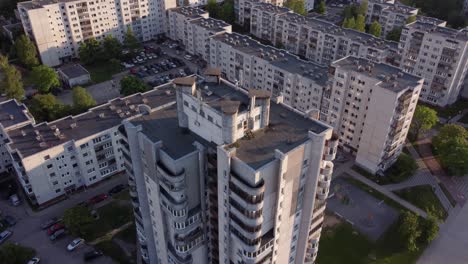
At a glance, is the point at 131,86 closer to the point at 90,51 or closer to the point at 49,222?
the point at 90,51

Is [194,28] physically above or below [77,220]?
above

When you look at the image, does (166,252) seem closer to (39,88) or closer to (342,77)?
(342,77)

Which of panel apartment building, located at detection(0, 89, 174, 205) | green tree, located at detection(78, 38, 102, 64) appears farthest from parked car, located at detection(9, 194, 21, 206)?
green tree, located at detection(78, 38, 102, 64)

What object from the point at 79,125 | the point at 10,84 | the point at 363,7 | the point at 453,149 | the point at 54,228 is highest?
the point at 363,7

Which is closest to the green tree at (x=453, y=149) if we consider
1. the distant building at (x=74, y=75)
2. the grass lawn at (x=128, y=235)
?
the grass lawn at (x=128, y=235)

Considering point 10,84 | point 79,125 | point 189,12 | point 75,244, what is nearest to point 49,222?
point 75,244

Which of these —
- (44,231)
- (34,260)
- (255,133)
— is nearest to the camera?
(255,133)
